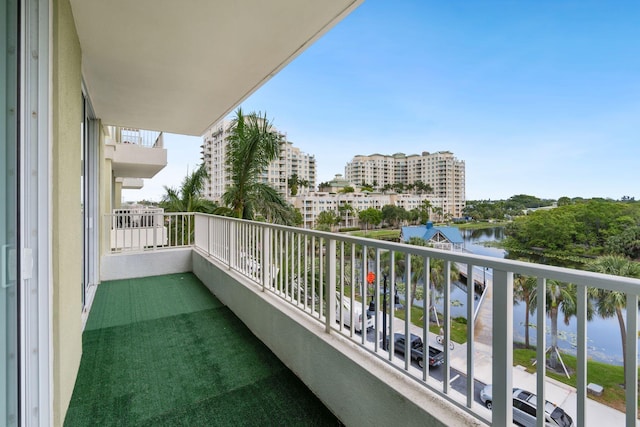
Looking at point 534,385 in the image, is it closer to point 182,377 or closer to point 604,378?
point 604,378

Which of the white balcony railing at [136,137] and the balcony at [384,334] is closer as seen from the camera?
the balcony at [384,334]

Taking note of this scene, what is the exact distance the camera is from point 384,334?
1.84m

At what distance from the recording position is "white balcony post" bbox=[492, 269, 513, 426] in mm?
1151

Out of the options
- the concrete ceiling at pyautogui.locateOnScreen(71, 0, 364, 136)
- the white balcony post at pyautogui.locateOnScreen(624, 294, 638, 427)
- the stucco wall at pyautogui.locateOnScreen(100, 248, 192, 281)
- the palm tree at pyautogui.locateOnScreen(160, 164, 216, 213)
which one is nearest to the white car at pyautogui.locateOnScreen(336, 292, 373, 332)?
the white balcony post at pyautogui.locateOnScreen(624, 294, 638, 427)

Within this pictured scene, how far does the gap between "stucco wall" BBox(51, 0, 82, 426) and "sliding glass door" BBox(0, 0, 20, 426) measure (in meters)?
0.32

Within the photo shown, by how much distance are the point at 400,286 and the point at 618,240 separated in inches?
43.9

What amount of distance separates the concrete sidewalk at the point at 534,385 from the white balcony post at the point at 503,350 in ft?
0.18

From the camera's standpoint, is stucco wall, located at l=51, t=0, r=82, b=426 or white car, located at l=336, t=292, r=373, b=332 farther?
white car, located at l=336, t=292, r=373, b=332

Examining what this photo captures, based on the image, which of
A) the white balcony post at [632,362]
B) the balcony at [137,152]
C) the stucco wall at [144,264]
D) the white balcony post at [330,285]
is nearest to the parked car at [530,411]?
the white balcony post at [632,362]

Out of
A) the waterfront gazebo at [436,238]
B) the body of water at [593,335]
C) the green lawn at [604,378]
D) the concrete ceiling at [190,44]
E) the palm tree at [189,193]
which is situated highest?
the concrete ceiling at [190,44]

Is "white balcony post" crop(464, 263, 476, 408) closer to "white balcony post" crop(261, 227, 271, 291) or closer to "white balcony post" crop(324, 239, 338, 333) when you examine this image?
"white balcony post" crop(324, 239, 338, 333)

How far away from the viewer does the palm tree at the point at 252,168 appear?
6512mm

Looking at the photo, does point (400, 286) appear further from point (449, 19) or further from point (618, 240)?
point (449, 19)

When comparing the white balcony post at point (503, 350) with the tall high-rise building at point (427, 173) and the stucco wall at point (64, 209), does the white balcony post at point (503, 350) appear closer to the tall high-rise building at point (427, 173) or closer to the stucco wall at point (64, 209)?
the stucco wall at point (64, 209)
